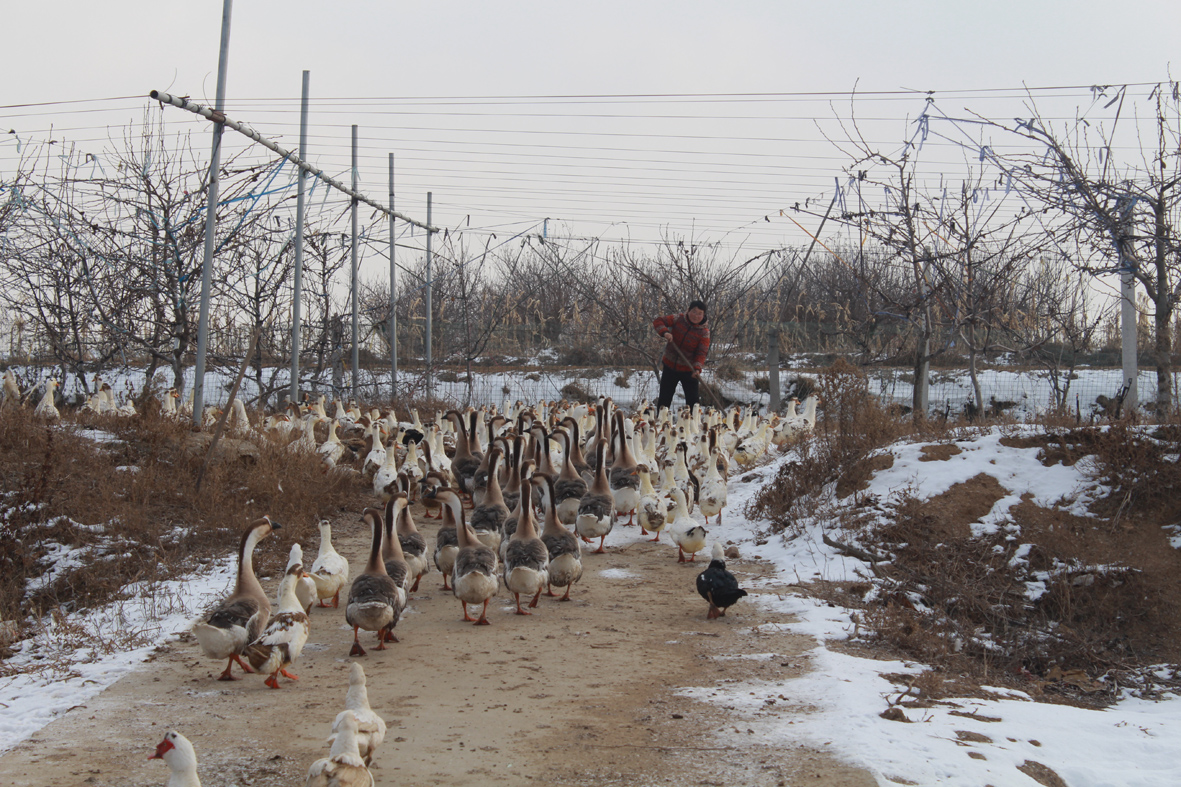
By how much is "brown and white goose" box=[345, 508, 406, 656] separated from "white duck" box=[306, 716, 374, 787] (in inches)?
89.3

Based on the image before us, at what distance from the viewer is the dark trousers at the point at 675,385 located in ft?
52.4

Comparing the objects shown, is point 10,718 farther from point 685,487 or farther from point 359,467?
point 359,467

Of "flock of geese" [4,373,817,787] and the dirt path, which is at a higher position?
"flock of geese" [4,373,817,787]

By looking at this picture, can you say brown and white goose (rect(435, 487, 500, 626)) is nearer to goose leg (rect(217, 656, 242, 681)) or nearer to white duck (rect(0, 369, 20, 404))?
goose leg (rect(217, 656, 242, 681))

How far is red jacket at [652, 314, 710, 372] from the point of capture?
1505cm

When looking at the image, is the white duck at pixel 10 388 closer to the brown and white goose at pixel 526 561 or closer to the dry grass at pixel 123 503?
the dry grass at pixel 123 503

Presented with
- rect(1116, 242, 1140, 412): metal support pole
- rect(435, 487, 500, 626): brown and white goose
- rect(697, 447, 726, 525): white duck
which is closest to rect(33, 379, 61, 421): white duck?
rect(435, 487, 500, 626): brown and white goose

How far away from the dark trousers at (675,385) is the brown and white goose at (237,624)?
36.3 ft

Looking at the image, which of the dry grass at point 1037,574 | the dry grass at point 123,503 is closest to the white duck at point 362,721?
the dry grass at point 1037,574

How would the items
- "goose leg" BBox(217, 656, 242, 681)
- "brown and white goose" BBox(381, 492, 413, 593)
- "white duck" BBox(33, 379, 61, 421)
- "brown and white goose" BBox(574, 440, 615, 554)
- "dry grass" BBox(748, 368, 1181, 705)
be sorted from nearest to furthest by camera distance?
"goose leg" BBox(217, 656, 242, 681) → "dry grass" BBox(748, 368, 1181, 705) → "brown and white goose" BBox(381, 492, 413, 593) → "brown and white goose" BBox(574, 440, 615, 554) → "white duck" BBox(33, 379, 61, 421)

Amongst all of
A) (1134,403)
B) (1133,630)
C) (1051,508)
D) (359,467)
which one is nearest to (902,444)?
(1051,508)

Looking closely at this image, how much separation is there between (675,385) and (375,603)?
11.3 m

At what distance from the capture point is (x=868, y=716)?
175 inches

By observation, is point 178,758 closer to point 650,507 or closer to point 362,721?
point 362,721
